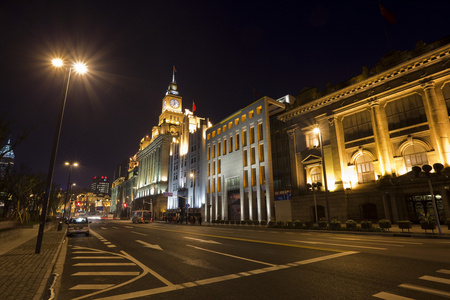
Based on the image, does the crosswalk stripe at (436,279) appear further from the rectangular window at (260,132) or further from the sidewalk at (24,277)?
the rectangular window at (260,132)

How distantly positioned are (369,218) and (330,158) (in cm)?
911

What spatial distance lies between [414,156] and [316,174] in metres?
12.3

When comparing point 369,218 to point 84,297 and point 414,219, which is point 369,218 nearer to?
point 414,219

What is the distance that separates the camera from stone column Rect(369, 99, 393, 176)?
93.4 ft

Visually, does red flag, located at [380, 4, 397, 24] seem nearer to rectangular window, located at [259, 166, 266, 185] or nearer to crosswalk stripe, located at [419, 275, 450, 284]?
rectangular window, located at [259, 166, 266, 185]

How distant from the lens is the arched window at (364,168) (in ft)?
100

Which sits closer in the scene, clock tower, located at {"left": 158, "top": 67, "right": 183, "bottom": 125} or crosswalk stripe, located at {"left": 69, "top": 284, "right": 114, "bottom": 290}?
crosswalk stripe, located at {"left": 69, "top": 284, "right": 114, "bottom": 290}

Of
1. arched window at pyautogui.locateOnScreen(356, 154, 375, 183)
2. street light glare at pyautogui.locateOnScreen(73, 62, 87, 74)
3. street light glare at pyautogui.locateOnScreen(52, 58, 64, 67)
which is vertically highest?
street light glare at pyautogui.locateOnScreen(73, 62, 87, 74)

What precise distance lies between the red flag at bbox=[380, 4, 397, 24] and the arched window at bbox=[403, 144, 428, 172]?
14765 millimetres

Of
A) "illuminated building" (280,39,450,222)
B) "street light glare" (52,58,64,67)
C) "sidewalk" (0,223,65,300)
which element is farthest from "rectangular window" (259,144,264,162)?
"sidewalk" (0,223,65,300)

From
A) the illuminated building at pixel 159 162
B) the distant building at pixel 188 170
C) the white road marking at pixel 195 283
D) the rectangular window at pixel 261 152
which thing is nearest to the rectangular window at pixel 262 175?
the rectangular window at pixel 261 152

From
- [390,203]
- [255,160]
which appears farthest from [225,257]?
[255,160]

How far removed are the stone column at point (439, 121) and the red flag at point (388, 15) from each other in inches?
330

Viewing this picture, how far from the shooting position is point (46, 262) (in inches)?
337
